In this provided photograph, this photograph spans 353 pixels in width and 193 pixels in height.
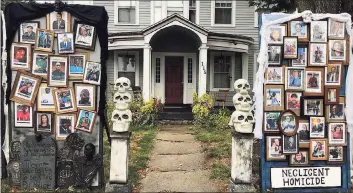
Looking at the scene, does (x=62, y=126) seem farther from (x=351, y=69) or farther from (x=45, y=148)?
(x=351, y=69)

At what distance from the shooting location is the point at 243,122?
569cm

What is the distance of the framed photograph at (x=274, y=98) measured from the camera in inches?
226

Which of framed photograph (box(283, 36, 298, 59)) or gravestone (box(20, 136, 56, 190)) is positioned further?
gravestone (box(20, 136, 56, 190))

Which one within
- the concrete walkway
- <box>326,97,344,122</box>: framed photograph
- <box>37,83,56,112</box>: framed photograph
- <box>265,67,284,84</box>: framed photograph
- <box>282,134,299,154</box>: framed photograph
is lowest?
the concrete walkway

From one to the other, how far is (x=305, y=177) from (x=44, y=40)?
469cm

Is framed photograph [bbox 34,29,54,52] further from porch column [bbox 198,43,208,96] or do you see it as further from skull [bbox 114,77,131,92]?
porch column [bbox 198,43,208,96]

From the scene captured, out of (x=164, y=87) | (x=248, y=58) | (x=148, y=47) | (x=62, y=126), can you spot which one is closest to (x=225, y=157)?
(x=62, y=126)

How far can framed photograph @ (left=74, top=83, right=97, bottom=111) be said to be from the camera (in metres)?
5.89

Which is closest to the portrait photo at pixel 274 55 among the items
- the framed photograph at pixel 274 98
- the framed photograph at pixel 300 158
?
the framed photograph at pixel 274 98

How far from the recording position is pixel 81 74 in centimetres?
586

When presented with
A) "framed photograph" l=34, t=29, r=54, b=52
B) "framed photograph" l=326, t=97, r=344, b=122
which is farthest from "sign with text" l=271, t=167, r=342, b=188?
"framed photograph" l=34, t=29, r=54, b=52

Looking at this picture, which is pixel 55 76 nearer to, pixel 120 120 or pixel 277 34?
pixel 120 120

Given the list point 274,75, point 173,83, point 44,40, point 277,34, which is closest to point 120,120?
point 44,40

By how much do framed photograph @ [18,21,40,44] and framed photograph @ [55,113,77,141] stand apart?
1281mm
